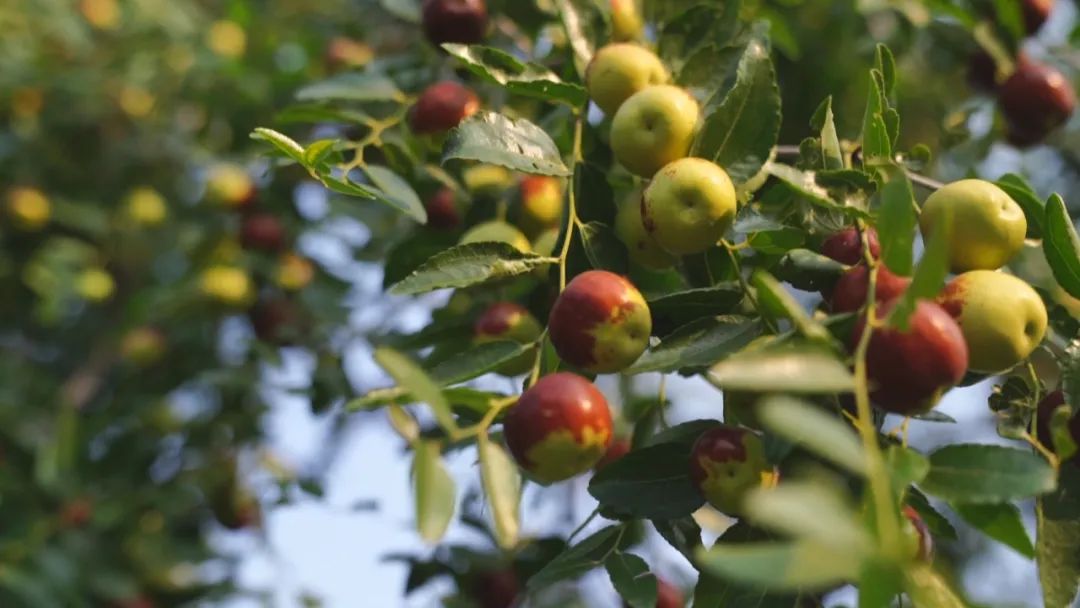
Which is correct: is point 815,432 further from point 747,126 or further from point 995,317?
point 747,126

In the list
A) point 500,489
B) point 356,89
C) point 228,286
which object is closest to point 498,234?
point 356,89

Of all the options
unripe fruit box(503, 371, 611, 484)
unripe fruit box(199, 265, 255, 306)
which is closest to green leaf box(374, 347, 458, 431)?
unripe fruit box(503, 371, 611, 484)

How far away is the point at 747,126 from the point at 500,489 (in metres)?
0.59

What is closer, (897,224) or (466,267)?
(897,224)

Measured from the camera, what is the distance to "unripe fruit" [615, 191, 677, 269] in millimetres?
1553

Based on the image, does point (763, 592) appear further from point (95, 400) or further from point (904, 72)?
point (95, 400)

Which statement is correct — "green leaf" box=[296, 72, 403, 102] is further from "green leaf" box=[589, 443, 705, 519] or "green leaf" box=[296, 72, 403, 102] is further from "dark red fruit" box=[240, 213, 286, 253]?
"dark red fruit" box=[240, 213, 286, 253]

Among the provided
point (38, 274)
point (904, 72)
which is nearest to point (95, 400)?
point (38, 274)

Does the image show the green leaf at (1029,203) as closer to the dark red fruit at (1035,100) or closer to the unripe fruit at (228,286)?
the dark red fruit at (1035,100)

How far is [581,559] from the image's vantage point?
143 cm

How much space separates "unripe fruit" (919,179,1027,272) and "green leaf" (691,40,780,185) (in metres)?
0.22

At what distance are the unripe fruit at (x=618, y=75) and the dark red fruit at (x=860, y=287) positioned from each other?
0.53m

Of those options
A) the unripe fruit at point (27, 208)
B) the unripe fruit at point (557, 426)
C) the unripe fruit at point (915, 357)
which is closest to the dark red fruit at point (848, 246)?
the unripe fruit at point (915, 357)

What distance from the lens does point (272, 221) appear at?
10.3 ft
